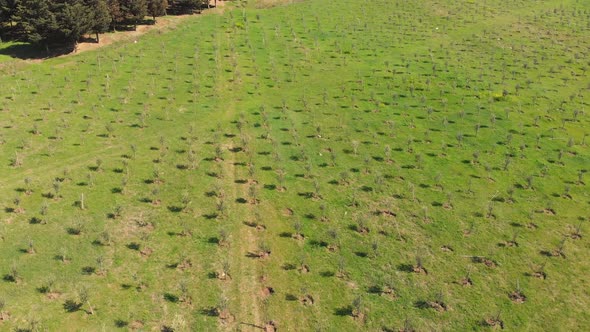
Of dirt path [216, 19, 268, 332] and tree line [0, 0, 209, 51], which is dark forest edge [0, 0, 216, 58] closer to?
tree line [0, 0, 209, 51]

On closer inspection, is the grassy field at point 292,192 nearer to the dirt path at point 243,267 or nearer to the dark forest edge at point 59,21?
the dirt path at point 243,267

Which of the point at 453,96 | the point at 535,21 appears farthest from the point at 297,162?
the point at 535,21

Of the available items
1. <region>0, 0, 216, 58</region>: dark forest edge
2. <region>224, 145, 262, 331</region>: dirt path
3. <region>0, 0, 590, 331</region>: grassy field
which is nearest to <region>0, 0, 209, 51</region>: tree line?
<region>0, 0, 216, 58</region>: dark forest edge

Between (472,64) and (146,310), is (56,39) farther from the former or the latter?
(472,64)

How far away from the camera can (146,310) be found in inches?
861

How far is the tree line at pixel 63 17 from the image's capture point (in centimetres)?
5669

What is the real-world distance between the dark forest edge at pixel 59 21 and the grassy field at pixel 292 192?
344 cm

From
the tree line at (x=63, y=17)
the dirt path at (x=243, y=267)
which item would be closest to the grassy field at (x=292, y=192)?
the dirt path at (x=243, y=267)

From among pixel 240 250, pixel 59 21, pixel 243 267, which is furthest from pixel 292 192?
pixel 59 21

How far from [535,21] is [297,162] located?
6659 cm

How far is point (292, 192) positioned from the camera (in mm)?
32062

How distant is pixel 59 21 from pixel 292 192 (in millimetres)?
43996

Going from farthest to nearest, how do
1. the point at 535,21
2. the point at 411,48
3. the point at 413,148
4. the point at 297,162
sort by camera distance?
1. the point at 535,21
2. the point at 411,48
3. the point at 413,148
4. the point at 297,162

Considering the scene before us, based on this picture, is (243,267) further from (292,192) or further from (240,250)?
(292,192)
